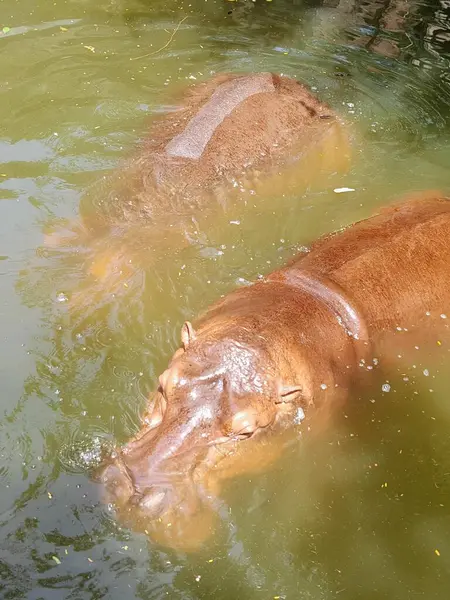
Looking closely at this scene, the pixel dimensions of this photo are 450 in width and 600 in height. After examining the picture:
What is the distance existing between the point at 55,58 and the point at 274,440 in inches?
251

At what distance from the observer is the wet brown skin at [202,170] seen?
610cm

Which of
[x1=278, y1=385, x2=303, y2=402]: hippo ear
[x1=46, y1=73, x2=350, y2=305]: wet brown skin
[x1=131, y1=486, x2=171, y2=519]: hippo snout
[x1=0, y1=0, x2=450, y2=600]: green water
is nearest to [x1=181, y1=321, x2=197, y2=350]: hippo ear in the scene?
[x1=0, y1=0, x2=450, y2=600]: green water

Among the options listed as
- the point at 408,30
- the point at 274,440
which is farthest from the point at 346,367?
the point at 408,30

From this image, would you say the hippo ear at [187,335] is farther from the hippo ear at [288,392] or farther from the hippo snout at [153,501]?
the hippo snout at [153,501]

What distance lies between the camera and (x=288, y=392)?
442 cm

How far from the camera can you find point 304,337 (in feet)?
15.5

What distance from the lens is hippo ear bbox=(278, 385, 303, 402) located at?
14.5 feet

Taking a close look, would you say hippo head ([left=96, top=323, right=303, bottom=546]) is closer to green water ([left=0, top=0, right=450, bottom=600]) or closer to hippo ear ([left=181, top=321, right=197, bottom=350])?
hippo ear ([left=181, top=321, right=197, bottom=350])

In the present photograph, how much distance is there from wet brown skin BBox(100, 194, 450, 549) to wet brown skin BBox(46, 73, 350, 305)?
1136 mm

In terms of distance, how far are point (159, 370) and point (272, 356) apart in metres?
0.97

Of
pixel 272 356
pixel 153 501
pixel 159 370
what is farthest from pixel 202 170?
pixel 153 501

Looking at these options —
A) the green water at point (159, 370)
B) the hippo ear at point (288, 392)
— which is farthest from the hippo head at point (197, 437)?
the green water at point (159, 370)

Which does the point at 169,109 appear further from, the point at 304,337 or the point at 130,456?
the point at 130,456

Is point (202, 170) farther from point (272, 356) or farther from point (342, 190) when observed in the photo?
point (272, 356)
